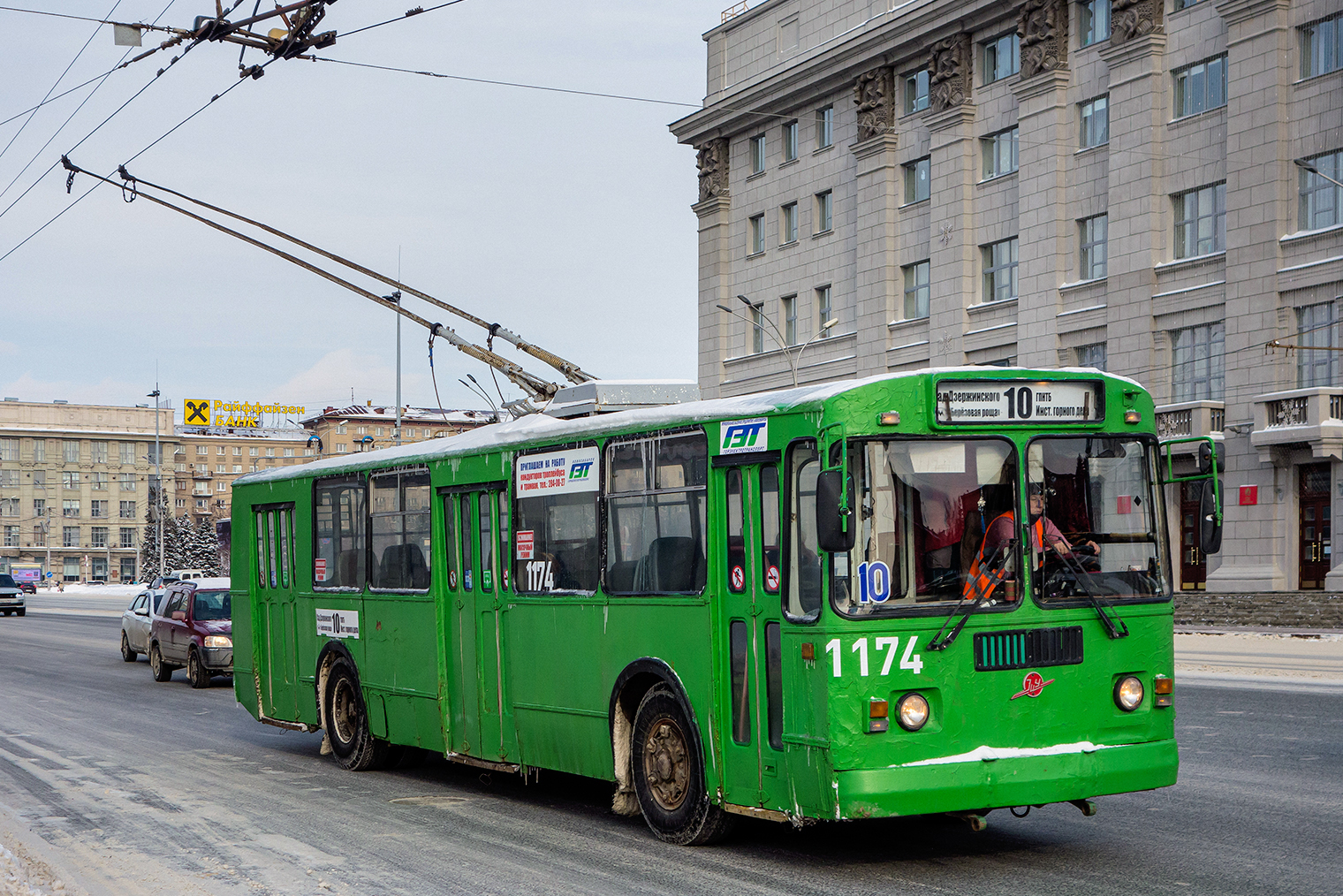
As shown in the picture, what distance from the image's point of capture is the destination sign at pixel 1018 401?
8.14 metres

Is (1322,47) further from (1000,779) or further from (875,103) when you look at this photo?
(1000,779)

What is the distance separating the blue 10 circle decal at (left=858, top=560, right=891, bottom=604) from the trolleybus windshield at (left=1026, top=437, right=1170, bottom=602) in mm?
836

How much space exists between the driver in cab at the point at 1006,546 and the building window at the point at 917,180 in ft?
137

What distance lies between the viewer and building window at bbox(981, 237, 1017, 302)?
151ft

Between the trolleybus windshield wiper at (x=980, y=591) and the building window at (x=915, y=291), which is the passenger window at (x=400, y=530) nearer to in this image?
the trolleybus windshield wiper at (x=980, y=591)

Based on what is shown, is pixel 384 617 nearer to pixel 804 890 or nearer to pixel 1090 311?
Answer: pixel 804 890

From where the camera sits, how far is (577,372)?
15.0 metres

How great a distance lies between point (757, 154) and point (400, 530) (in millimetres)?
46440

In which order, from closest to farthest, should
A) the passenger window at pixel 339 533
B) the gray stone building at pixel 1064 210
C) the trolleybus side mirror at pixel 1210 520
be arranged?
the trolleybus side mirror at pixel 1210 520, the passenger window at pixel 339 533, the gray stone building at pixel 1064 210

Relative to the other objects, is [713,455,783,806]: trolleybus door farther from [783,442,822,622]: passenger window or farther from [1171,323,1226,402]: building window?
[1171,323,1226,402]: building window

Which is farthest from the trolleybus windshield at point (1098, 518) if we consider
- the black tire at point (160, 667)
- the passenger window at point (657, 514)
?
the black tire at point (160, 667)

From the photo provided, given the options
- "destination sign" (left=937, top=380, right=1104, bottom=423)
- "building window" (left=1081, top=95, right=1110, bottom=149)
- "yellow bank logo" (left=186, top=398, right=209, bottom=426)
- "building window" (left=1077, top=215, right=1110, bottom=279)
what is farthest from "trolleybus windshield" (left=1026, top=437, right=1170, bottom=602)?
"yellow bank logo" (left=186, top=398, right=209, bottom=426)

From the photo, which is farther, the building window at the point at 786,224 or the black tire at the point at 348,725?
the building window at the point at 786,224

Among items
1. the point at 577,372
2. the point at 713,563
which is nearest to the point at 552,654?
the point at 713,563
